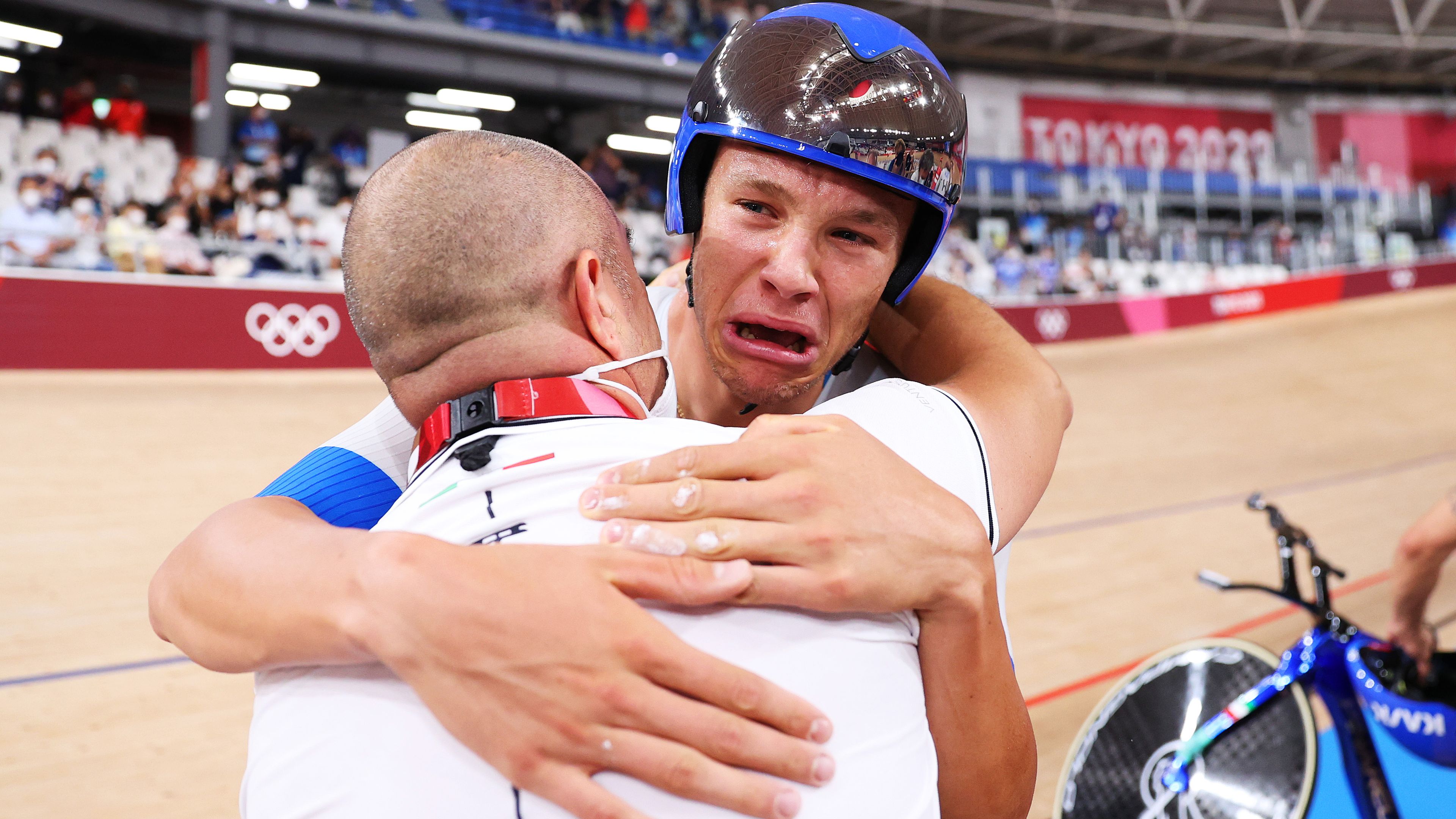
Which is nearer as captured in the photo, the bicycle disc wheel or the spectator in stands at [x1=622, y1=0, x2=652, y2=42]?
the bicycle disc wheel

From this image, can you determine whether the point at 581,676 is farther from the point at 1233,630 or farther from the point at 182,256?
the point at 182,256

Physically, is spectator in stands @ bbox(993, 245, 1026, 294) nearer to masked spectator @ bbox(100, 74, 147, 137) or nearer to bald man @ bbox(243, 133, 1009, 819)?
masked spectator @ bbox(100, 74, 147, 137)

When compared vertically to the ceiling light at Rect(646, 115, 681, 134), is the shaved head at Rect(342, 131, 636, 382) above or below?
below

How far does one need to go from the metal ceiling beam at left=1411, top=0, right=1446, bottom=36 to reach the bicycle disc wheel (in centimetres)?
3246

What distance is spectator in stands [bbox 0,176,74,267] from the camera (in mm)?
8289

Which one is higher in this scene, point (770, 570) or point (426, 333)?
point (426, 333)

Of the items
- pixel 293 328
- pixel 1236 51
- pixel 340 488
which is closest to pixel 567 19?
pixel 293 328

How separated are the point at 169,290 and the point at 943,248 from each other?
1198cm

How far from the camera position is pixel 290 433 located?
7164 millimetres

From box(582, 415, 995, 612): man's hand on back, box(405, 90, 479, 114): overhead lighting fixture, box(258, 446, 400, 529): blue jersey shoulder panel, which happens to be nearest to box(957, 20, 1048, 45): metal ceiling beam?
box(405, 90, 479, 114): overhead lighting fixture

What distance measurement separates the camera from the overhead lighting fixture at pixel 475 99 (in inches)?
735

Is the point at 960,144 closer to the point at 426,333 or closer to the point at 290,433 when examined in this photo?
the point at 426,333

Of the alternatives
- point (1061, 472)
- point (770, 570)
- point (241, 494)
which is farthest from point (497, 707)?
point (1061, 472)

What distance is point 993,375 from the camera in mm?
1360
